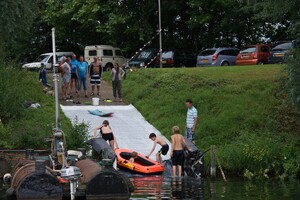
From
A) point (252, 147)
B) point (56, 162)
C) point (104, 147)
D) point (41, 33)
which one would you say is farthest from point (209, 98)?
point (41, 33)

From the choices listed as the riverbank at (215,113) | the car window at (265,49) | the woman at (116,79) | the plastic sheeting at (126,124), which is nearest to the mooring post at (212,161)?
the riverbank at (215,113)

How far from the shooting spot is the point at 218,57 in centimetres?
4284

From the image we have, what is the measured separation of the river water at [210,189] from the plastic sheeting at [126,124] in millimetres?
3325

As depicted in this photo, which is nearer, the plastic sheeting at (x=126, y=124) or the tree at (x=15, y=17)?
the tree at (x=15, y=17)

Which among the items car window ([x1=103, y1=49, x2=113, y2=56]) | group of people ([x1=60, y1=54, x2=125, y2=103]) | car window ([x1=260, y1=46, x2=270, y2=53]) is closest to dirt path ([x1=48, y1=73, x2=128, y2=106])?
group of people ([x1=60, y1=54, x2=125, y2=103])

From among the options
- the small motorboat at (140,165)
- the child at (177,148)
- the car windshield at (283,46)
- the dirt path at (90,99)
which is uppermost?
the car windshield at (283,46)

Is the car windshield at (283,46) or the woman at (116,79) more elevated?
the car windshield at (283,46)

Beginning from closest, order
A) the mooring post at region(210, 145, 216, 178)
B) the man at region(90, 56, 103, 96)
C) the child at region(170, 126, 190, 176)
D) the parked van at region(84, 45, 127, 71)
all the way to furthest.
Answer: the child at region(170, 126, 190, 176)
the mooring post at region(210, 145, 216, 178)
the man at region(90, 56, 103, 96)
the parked van at region(84, 45, 127, 71)

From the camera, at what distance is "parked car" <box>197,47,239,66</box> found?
140 ft

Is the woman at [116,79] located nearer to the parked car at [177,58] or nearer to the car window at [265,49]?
the parked car at [177,58]

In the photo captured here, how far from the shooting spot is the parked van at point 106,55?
156 ft

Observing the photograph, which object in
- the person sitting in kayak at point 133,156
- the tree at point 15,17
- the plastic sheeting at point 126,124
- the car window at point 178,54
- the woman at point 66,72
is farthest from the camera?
the car window at point 178,54

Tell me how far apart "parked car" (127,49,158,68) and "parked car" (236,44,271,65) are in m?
5.80

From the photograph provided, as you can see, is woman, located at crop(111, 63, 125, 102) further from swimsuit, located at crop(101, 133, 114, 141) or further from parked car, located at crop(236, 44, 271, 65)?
parked car, located at crop(236, 44, 271, 65)
